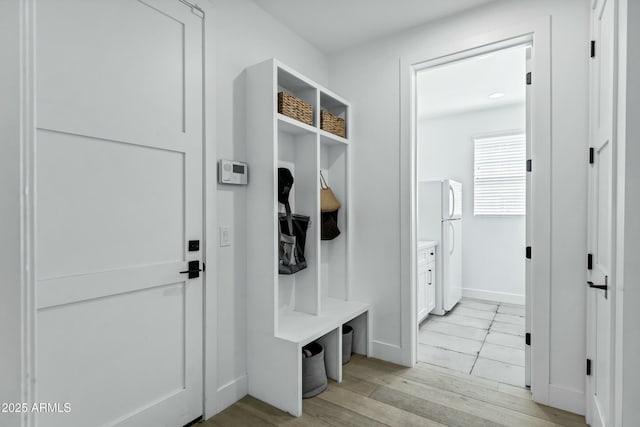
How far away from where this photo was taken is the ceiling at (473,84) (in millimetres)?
3119

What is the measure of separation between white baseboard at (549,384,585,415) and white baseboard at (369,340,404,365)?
38.7 inches

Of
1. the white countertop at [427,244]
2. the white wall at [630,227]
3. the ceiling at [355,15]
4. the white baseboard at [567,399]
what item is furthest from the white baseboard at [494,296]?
the ceiling at [355,15]

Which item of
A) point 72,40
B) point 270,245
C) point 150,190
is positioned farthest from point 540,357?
point 72,40

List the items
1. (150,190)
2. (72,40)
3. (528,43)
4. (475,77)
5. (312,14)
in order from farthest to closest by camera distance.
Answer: (475,77)
(312,14)
(528,43)
(150,190)
(72,40)

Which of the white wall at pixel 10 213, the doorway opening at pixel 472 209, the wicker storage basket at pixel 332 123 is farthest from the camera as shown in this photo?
the doorway opening at pixel 472 209

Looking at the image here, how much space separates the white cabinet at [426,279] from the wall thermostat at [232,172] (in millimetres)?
1962

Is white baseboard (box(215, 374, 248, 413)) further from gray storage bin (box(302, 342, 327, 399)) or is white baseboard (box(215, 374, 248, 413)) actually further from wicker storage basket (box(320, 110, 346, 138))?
wicker storage basket (box(320, 110, 346, 138))

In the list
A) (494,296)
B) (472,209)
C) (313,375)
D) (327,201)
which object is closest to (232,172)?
(327,201)

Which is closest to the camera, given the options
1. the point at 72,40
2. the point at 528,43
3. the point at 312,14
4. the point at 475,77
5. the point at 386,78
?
the point at 72,40

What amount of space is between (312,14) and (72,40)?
62.6 inches

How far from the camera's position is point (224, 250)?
2.04 meters

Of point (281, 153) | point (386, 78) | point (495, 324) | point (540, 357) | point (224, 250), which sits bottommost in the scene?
point (495, 324)

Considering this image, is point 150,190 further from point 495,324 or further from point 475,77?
point 495,324

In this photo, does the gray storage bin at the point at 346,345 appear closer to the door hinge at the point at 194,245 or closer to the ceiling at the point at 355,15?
the door hinge at the point at 194,245
